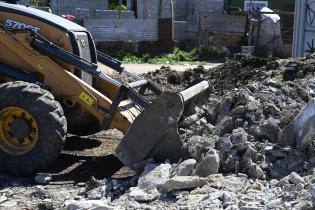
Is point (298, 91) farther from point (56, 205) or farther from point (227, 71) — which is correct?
point (227, 71)

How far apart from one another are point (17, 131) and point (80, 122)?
1.20 meters

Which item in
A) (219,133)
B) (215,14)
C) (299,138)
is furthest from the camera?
(215,14)

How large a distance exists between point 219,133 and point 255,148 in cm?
61

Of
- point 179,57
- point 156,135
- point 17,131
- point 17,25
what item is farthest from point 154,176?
point 179,57

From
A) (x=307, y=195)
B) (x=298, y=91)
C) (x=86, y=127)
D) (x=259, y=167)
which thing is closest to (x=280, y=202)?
(x=307, y=195)

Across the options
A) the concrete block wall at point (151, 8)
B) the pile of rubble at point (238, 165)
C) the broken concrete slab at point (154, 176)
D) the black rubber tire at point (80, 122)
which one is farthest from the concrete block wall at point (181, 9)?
the broken concrete slab at point (154, 176)

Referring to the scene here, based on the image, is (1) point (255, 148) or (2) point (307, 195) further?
(1) point (255, 148)

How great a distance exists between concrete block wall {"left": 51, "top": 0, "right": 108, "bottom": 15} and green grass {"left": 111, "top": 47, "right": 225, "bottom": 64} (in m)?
3.67

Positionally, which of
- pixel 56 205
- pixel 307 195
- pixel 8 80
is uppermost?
pixel 8 80

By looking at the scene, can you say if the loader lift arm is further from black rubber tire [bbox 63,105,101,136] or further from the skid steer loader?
black rubber tire [bbox 63,105,101,136]

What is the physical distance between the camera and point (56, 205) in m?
6.29

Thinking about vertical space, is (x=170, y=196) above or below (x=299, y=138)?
below

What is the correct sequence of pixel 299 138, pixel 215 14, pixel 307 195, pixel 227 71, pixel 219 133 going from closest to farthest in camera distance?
pixel 307 195 < pixel 299 138 < pixel 219 133 < pixel 227 71 < pixel 215 14

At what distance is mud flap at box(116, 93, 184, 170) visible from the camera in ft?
23.1
